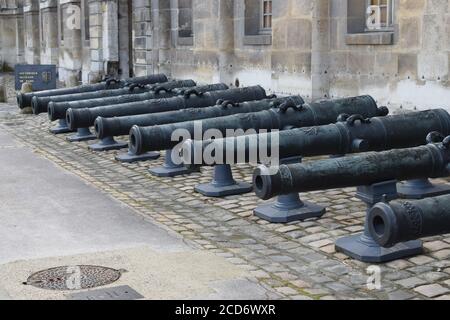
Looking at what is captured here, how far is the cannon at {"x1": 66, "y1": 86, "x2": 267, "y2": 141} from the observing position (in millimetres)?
11977

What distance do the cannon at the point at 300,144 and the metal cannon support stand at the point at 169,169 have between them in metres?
1.92

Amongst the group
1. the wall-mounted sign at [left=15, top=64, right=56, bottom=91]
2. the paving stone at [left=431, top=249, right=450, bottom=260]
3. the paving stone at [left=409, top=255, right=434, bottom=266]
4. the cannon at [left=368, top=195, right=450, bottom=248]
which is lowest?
the paving stone at [left=409, top=255, right=434, bottom=266]

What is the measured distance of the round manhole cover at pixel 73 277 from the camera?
17.9ft

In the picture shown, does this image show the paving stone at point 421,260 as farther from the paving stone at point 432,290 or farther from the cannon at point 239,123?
the cannon at point 239,123

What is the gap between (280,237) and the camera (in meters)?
6.84

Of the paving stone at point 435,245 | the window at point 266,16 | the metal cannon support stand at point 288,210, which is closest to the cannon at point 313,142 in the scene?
the metal cannon support stand at point 288,210

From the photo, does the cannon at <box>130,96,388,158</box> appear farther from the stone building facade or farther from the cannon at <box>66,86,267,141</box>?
the cannon at <box>66,86,267,141</box>

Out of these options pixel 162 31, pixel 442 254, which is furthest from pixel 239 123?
pixel 162 31

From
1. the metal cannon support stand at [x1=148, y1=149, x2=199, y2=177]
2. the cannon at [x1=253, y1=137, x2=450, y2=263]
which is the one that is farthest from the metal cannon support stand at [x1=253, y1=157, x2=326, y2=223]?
the metal cannon support stand at [x1=148, y1=149, x2=199, y2=177]

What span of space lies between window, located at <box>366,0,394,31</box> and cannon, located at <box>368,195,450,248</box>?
648 centimetres

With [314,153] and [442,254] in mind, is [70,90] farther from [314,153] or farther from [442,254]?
[442,254]
